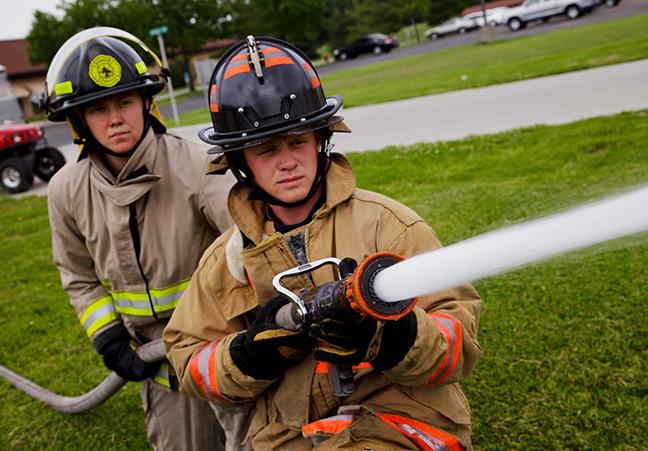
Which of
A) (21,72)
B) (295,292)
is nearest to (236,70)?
(295,292)

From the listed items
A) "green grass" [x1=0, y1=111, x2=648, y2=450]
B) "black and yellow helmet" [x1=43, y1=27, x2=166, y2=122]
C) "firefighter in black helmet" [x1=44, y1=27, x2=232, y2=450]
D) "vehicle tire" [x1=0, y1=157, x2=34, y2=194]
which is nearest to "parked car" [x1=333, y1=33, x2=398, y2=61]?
"vehicle tire" [x1=0, y1=157, x2=34, y2=194]

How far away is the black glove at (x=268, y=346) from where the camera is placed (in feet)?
6.38

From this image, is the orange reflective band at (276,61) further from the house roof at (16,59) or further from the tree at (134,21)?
the house roof at (16,59)

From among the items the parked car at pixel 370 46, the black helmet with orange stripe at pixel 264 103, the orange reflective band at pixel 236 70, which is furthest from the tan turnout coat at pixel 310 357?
the parked car at pixel 370 46

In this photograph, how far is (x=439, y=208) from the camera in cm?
661

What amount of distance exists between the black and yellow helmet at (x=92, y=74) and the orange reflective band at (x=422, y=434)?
1866 mm

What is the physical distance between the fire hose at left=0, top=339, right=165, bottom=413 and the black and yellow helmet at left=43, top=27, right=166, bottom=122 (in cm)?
112

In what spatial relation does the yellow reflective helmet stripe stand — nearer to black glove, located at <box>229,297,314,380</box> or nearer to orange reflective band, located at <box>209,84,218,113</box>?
orange reflective band, located at <box>209,84,218,113</box>

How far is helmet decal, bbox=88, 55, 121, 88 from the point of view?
9.67 ft

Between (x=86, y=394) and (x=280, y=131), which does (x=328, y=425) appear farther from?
(x=86, y=394)

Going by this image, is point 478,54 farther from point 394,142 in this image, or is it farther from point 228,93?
point 228,93

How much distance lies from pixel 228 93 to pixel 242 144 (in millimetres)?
185

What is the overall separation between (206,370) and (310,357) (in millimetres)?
348

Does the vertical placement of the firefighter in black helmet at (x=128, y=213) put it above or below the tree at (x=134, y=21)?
below
